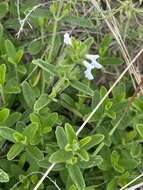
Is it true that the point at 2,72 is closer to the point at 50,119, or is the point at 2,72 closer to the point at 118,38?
the point at 50,119

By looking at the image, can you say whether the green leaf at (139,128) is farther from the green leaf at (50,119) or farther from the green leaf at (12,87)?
the green leaf at (12,87)

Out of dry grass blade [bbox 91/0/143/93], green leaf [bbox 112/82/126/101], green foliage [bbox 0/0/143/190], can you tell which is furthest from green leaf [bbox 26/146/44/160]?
dry grass blade [bbox 91/0/143/93]

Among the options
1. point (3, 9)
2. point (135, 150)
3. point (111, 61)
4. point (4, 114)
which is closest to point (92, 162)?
point (135, 150)

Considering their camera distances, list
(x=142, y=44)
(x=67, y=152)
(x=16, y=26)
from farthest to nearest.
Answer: (x=142, y=44) → (x=16, y=26) → (x=67, y=152)

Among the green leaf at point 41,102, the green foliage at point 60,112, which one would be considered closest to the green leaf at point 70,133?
the green foliage at point 60,112

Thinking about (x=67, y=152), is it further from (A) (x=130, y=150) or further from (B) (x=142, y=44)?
(B) (x=142, y=44)

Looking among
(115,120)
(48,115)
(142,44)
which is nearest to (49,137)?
(48,115)

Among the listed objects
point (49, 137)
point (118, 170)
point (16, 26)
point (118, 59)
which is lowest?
point (118, 170)
